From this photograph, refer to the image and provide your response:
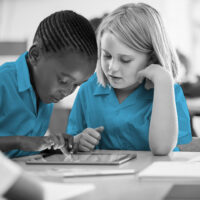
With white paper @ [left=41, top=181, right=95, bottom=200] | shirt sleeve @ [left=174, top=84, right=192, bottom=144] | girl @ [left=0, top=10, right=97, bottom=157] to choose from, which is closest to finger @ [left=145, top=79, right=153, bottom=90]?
shirt sleeve @ [left=174, top=84, right=192, bottom=144]

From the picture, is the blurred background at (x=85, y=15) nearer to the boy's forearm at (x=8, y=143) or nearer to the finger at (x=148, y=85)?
the finger at (x=148, y=85)

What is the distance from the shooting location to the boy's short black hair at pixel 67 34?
916 millimetres

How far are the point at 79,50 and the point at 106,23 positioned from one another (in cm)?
37

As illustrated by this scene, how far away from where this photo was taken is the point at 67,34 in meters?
0.93

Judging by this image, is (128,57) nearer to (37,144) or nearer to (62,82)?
(62,82)

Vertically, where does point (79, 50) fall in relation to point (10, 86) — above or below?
above

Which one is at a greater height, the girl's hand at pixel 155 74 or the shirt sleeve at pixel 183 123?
the girl's hand at pixel 155 74

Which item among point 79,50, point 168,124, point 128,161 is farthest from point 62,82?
point 168,124

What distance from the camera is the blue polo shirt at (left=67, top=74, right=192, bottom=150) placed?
1.22 meters

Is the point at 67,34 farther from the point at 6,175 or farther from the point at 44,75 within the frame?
the point at 6,175

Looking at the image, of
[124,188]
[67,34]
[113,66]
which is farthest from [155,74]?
[124,188]

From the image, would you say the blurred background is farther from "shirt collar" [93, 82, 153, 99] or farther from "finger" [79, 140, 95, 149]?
"finger" [79, 140, 95, 149]

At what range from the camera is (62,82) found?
0.90 metres

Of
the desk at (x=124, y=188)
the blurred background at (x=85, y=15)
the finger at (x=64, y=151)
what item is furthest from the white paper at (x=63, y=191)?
the blurred background at (x=85, y=15)
